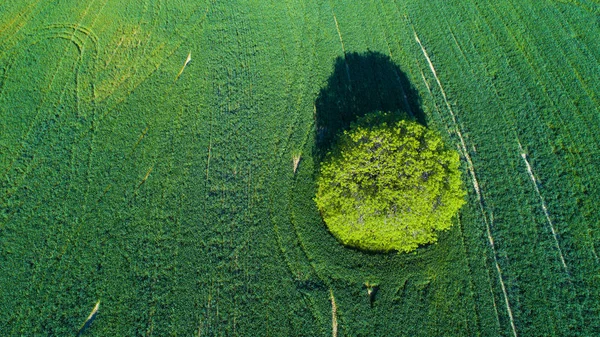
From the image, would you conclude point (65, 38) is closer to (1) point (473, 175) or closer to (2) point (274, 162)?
(2) point (274, 162)

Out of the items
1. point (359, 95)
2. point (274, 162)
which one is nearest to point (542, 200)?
point (359, 95)

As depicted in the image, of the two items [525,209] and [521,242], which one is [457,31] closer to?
[525,209]

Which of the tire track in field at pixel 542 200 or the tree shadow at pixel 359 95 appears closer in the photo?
the tire track in field at pixel 542 200

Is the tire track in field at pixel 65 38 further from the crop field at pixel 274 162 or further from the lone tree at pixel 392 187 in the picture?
the lone tree at pixel 392 187

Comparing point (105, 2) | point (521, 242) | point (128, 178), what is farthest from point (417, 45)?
point (105, 2)

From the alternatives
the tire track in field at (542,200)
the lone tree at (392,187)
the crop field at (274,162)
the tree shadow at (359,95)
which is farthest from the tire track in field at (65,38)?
the tire track in field at (542,200)

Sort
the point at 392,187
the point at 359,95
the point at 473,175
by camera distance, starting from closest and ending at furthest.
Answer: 1. the point at 392,187
2. the point at 473,175
3. the point at 359,95

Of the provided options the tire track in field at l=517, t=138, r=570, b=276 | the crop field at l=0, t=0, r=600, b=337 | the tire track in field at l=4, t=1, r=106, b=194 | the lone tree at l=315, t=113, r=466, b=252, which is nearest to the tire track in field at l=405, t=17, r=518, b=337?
the crop field at l=0, t=0, r=600, b=337
